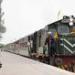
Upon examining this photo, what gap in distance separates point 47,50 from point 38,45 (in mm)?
2704

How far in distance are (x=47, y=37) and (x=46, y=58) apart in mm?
1389

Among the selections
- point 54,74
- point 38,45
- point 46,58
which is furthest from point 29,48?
point 54,74

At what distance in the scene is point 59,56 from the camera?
19141 millimetres

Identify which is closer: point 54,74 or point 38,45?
point 54,74

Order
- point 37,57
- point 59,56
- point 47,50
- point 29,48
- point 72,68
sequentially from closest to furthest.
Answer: point 72,68, point 59,56, point 47,50, point 37,57, point 29,48

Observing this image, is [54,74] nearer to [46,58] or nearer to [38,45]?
[46,58]

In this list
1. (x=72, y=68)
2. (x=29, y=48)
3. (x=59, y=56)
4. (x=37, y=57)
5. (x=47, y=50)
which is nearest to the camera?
(x=72, y=68)

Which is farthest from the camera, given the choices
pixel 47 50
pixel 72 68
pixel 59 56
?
pixel 47 50

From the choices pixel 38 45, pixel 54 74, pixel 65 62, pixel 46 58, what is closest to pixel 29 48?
pixel 38 45

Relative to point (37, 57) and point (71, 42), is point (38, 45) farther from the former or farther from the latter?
point (71, 42)

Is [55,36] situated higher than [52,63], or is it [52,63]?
[55,36]

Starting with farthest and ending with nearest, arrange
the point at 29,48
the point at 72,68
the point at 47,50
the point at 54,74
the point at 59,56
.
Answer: the point at 29,48 → the point at 47,50 → the point at 59,56 → the point at 72,68 → the point at 54,74

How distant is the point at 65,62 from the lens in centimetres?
1866

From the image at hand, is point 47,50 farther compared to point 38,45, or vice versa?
point 38,45
